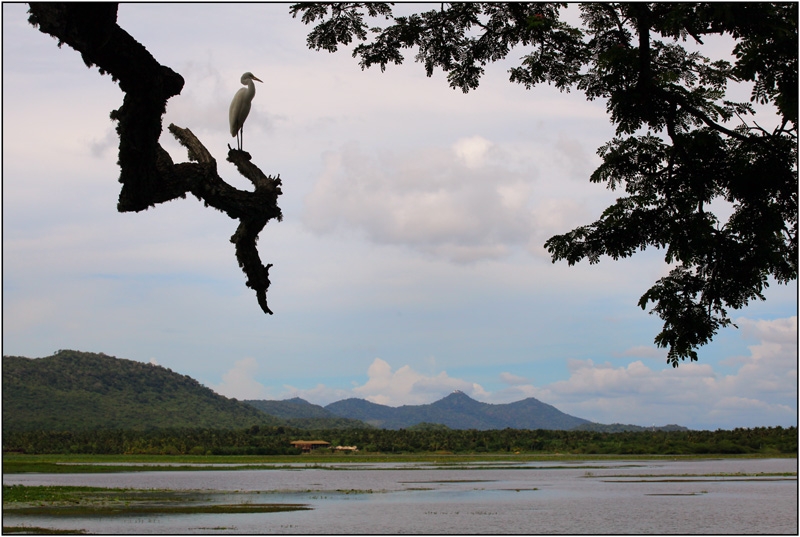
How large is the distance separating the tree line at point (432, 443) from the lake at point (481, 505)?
136ft

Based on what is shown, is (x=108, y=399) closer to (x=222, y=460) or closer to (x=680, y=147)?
(x=222, y=460)

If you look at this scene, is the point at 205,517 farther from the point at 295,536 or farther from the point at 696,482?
the point at 696,482

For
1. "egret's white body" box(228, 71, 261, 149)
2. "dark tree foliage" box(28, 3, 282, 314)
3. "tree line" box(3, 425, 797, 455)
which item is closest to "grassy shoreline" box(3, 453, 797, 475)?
"tree line" box(3, 425, 797, 455)

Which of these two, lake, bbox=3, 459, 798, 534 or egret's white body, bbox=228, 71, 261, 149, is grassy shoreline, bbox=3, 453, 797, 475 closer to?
lake, bbox=3, 459, 798, 534

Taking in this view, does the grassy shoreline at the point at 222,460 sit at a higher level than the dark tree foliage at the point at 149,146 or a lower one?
lower

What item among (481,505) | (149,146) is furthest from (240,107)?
(481,505)

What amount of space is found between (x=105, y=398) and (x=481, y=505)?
134060 millimetres

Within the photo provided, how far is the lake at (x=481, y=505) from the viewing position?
2539cm

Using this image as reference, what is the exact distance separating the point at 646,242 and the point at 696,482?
4117 cm

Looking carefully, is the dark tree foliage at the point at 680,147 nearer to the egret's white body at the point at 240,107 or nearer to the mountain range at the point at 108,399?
the egret's white body at the point at 240,107

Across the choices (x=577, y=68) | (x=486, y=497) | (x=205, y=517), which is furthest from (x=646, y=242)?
(x=486, y=497)

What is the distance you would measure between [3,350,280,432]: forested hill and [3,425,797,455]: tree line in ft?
104

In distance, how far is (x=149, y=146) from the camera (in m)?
4.71

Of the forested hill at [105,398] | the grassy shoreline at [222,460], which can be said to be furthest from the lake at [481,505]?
the forested hill at [105,398]
